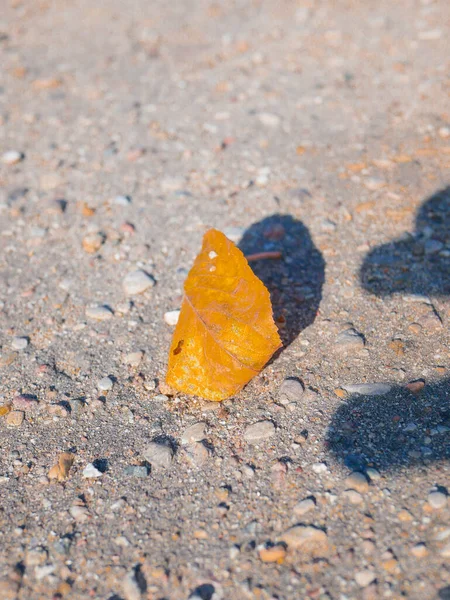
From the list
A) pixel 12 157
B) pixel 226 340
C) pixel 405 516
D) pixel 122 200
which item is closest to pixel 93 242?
pixel 122 200

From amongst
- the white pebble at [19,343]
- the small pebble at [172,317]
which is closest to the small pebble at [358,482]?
the small pebble at [172,317]

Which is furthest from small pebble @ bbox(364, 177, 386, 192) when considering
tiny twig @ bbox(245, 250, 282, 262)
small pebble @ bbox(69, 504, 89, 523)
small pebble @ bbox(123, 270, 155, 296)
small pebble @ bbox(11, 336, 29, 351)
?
small pebble @ bbox(69, 504, 89, 523)

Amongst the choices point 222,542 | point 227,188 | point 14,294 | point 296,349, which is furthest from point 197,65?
point 222,542

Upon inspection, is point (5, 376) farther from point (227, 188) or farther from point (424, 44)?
point (424, 44)

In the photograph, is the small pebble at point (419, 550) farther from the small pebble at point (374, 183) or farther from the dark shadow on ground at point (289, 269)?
the small pebble at point (374, 183)

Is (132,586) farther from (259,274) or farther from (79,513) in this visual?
(259,274)

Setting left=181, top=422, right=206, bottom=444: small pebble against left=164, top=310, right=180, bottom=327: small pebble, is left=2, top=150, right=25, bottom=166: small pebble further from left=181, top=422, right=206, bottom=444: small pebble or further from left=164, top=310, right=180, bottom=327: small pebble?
left=181, top=422, right=206, bottom=444: small pebble
